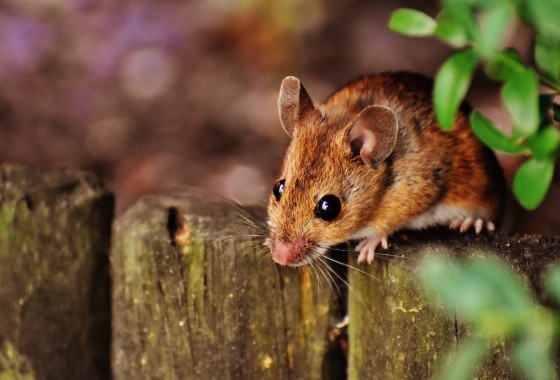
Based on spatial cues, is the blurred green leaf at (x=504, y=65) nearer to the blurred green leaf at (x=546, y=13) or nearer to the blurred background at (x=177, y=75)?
the blurred green leaf at (x=546, y=13)

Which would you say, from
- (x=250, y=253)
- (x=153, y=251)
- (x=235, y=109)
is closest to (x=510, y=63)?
(x=250, y=253)

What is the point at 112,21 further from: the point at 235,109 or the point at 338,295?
the point at 338,295


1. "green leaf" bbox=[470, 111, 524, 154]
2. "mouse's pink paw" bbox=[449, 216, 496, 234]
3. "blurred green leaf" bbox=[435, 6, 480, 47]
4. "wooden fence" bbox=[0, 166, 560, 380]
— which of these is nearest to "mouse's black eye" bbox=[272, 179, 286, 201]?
"wooden fence" bbox=[0, 166, 560, 380]

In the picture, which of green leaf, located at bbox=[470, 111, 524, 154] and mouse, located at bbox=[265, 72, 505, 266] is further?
mouse, located at bbox=[265, 72, 505, 266]

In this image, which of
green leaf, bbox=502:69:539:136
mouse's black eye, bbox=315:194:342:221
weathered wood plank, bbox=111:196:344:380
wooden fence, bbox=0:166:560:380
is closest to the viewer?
green leaf, bbox=502:69:539:136

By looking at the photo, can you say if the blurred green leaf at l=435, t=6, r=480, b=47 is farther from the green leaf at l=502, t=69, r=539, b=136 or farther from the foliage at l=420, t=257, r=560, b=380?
the foliage at l=420, t=257, r=560, b=380
